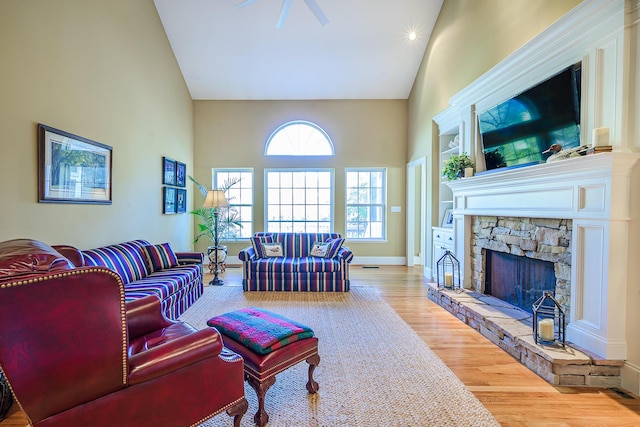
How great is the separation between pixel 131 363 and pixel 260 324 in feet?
2.90

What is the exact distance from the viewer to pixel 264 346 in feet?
6.03

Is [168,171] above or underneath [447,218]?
above

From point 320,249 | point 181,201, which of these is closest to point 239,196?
point 181,201

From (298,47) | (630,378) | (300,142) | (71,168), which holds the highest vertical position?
(298,47)

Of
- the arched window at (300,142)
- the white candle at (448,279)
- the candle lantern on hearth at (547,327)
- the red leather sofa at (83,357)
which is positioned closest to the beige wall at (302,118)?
the arched window at (300,142)

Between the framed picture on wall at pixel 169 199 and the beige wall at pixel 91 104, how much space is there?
12cm

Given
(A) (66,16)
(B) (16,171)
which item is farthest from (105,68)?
(B) (16,171)

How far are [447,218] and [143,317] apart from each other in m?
4.60

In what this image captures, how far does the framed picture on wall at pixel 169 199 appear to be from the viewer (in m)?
5.18

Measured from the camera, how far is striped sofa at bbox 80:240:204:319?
313 centimetres

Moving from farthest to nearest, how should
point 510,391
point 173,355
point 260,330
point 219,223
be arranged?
point 219,223 → point 510,391 → point 260,330 → point 173,355

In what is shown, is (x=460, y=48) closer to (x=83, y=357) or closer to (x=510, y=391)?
(x=510, y=391)

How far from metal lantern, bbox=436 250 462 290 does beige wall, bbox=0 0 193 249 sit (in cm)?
427

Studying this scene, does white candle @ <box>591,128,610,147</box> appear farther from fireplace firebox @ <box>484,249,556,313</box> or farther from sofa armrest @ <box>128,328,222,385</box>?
sofa armrest @ <box>128,328,222,385</box>
